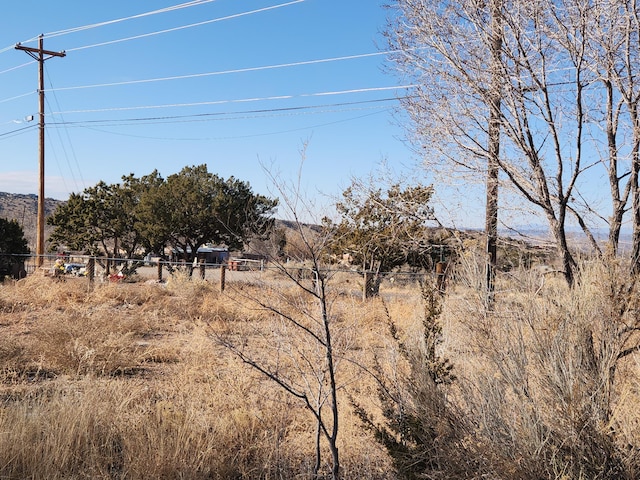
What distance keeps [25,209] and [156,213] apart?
5010 centimetres

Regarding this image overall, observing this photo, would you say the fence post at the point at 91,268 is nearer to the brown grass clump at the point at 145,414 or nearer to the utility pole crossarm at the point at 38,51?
the brown grass clump at the point at 145,414

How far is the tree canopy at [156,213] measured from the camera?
118 feet

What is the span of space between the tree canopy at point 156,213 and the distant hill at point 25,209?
3912cm

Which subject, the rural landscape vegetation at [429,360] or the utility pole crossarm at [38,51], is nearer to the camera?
the rural landscape vegetation at [429,360]

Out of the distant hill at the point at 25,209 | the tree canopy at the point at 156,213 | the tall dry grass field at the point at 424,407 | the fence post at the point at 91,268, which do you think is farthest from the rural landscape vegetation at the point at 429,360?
the distant hill at the point at 25,209

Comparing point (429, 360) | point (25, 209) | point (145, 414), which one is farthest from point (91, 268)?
point (25, 209)

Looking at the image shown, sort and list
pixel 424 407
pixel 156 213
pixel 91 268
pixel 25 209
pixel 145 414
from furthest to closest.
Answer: pixel 25 209 → pixel 156 213 → pixel 91 268 → pixel 145 414 → pixel 424 407

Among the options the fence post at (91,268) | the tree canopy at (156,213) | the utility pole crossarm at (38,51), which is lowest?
the fence post at (91,268)

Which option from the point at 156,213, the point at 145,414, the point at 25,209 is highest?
the point at 25,209

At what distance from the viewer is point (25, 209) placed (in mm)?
76750

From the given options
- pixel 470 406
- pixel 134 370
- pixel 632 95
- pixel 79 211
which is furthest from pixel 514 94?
pixel 79 211

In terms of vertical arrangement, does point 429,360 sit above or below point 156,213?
below

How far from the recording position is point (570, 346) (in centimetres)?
372

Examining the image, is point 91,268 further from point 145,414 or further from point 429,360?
point 429,360
